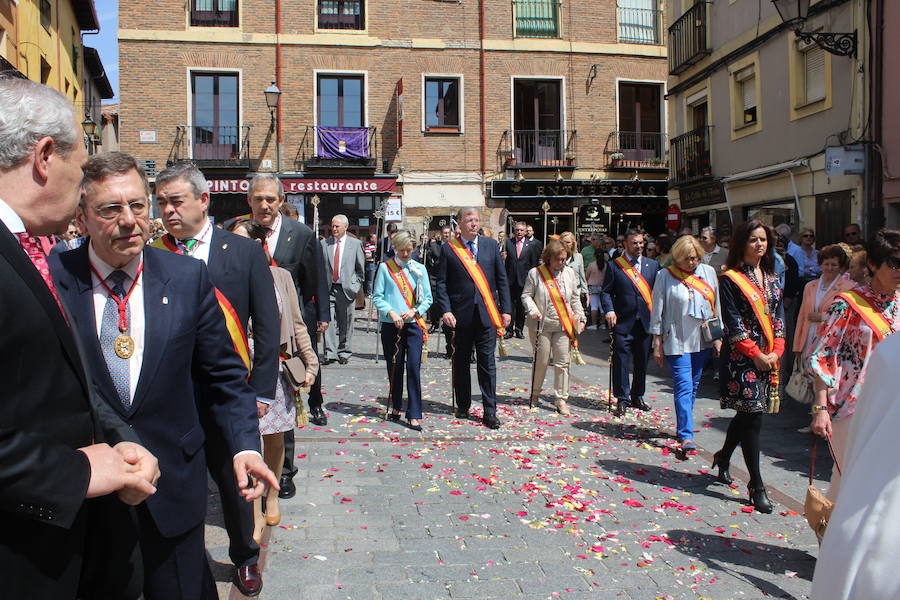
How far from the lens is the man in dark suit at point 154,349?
8.63 feet

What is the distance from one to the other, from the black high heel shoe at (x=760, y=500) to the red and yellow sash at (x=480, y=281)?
3404 mm

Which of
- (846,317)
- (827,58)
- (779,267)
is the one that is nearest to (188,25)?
(827,58)

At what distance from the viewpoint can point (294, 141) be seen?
26406 mm

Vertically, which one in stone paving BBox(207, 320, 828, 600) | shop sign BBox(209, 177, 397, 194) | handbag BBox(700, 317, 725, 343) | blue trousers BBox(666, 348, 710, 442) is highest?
shop sign BBox(209, 177, 397, 194)

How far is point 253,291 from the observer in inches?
168

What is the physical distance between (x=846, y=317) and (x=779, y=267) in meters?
5.11

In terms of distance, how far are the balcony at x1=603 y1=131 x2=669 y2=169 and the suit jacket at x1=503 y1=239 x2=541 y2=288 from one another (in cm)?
1442

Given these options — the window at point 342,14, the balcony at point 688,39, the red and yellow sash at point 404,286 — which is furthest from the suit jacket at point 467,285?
the window at point 342,14

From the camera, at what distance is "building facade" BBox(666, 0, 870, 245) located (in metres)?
14.3

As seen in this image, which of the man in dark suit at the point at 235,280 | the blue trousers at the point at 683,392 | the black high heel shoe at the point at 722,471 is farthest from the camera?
the blue trousers at the point at 683,392

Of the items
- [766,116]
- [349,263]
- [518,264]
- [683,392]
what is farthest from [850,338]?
[766,116]

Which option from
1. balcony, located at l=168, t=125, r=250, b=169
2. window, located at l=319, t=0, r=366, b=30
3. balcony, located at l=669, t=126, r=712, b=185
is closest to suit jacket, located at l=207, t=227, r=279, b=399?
balcony, located at l=669, t=126, r=712, b=185

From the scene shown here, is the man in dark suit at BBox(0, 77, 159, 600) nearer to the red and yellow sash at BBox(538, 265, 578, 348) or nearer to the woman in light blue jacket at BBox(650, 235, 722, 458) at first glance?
the woman in light blue jacket at BBox(650, 235, 722, 458)

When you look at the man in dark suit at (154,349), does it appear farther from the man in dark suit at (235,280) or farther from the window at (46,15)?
the window at (46,15)
